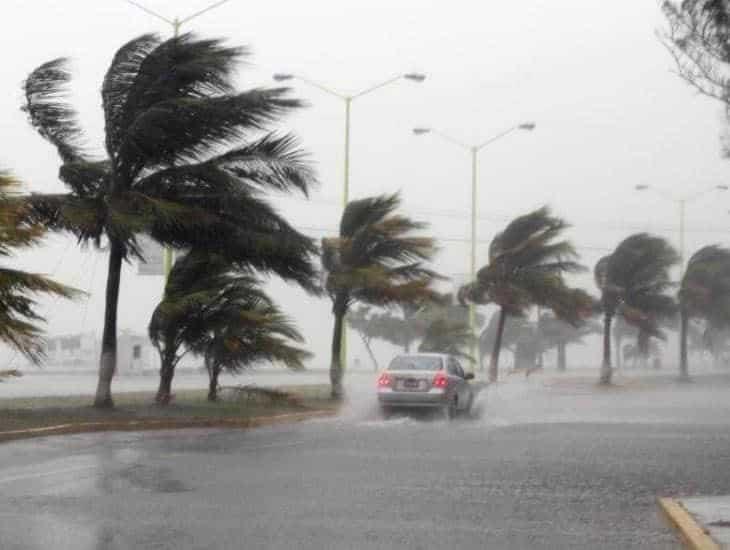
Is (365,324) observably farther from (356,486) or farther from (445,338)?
(356,486)

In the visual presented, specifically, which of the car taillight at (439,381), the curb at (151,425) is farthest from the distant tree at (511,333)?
the curb at (151,425)

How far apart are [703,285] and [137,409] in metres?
39.7

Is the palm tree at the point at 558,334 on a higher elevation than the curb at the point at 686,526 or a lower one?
higher

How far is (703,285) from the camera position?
2372 inches

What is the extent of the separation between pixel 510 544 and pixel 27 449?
9633mm

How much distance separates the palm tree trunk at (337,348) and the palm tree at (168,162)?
8794 millimetres

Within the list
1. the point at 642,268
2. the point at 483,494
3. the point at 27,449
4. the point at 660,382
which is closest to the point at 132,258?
the point at 27,449

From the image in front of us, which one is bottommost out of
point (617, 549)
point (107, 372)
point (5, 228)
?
point (617, 549)

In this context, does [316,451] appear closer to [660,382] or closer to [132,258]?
[132,258]

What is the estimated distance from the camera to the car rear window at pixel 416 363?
29158mm

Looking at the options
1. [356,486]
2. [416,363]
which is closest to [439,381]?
[416,363]

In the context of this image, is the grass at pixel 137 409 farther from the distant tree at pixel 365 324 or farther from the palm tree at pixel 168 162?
the distant tree at pixel 365 324

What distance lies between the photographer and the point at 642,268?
5259 centimetres

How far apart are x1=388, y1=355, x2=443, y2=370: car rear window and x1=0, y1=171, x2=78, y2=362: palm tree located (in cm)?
993
